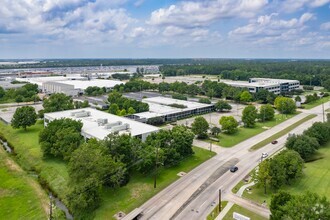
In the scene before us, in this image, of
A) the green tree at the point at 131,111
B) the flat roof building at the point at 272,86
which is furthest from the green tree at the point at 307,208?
the flat roof building at the point at 272,86

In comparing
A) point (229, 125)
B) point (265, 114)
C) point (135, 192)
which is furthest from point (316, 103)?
point (135, 192)

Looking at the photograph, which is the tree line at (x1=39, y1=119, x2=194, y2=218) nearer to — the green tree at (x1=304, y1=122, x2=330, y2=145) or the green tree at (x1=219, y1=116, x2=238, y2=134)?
the green tree at (x1=219, y1=116, x2=238, y2=134)

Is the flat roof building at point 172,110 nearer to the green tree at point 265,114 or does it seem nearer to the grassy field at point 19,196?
the green tree at point 265,114

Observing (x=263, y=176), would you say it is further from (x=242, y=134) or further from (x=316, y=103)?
(x=316, y=103)

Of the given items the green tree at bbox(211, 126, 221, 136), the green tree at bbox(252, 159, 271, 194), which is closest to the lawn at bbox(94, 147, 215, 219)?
the green tree at bbox(252, 159, 271, 194)

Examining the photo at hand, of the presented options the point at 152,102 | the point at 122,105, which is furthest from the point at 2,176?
the point at 152,102
